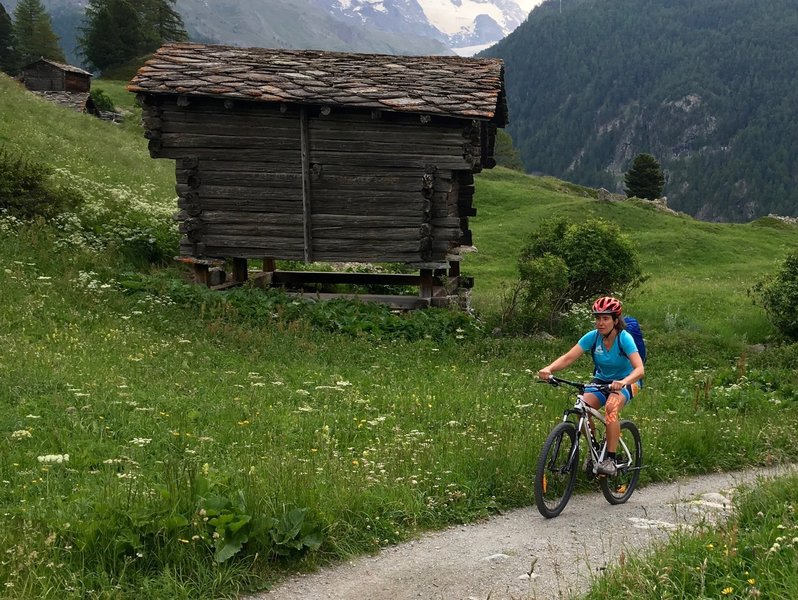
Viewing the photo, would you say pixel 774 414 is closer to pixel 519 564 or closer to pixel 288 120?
pixel 519 564

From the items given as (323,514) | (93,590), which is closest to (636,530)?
(323,514)

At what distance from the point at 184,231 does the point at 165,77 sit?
3.63 m

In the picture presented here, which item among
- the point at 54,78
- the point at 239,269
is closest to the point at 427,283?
the point at 239,269

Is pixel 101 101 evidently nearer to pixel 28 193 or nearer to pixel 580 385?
pixel 28 193

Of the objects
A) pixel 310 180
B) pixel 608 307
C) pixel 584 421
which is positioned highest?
pixel 608 307

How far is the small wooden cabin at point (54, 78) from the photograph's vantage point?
178ft

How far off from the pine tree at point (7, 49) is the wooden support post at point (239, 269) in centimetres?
6259

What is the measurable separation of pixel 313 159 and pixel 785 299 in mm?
11822

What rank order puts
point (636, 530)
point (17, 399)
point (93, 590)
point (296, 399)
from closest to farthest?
point (93, 590)
point (636, 530)
point (17, 399)
point (296, 399)

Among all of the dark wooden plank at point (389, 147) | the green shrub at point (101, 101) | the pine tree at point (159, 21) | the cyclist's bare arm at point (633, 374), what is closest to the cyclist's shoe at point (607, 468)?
the cyclist's bare arm at point (633, 374)

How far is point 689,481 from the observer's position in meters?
9.09

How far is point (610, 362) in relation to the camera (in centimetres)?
786

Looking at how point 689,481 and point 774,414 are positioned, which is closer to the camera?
point 689,481

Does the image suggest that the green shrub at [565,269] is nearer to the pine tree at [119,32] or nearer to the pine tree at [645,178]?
the pine tree at [645,178]
